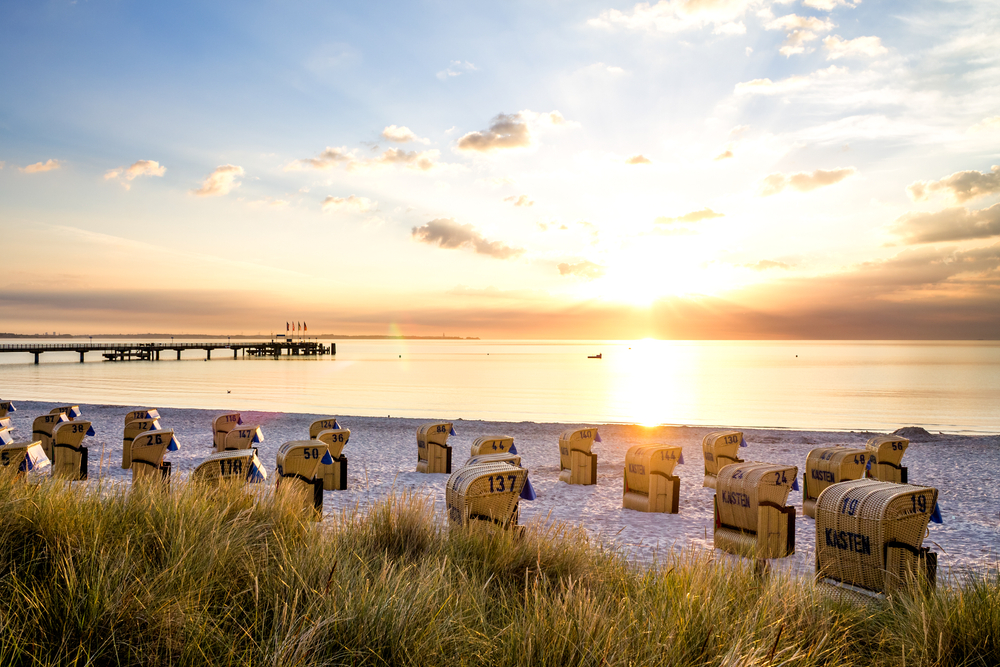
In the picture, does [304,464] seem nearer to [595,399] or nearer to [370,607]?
[370,607]

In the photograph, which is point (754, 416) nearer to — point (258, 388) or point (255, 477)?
point (255, 477)

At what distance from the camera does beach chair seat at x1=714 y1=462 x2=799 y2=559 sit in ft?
23.9

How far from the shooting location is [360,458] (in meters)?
15.4

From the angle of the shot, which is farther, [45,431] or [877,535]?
[45,431]

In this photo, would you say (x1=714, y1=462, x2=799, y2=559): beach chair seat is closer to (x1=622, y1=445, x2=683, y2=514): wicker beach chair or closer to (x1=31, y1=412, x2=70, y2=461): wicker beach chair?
(x1=622, y1=445, x2=683, y2=514): wicker beach chair

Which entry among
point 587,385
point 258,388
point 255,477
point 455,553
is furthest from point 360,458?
point 587,385

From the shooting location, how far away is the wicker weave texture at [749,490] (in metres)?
7.30

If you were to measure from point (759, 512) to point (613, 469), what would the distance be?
716 centimetres

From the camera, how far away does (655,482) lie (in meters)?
9.94

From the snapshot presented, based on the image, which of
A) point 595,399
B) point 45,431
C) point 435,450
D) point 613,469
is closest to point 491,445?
point 435,450

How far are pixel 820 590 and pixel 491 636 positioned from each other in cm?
286

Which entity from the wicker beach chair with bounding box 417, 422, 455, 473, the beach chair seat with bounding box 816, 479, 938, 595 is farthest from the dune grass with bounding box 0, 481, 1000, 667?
the wicker beach chair with bounding box 417, 422, 455, 473

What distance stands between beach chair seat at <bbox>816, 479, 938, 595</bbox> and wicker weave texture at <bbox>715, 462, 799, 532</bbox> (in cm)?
126

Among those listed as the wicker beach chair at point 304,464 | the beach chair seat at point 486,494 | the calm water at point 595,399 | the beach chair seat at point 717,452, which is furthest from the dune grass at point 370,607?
the calm water at point 595,399
